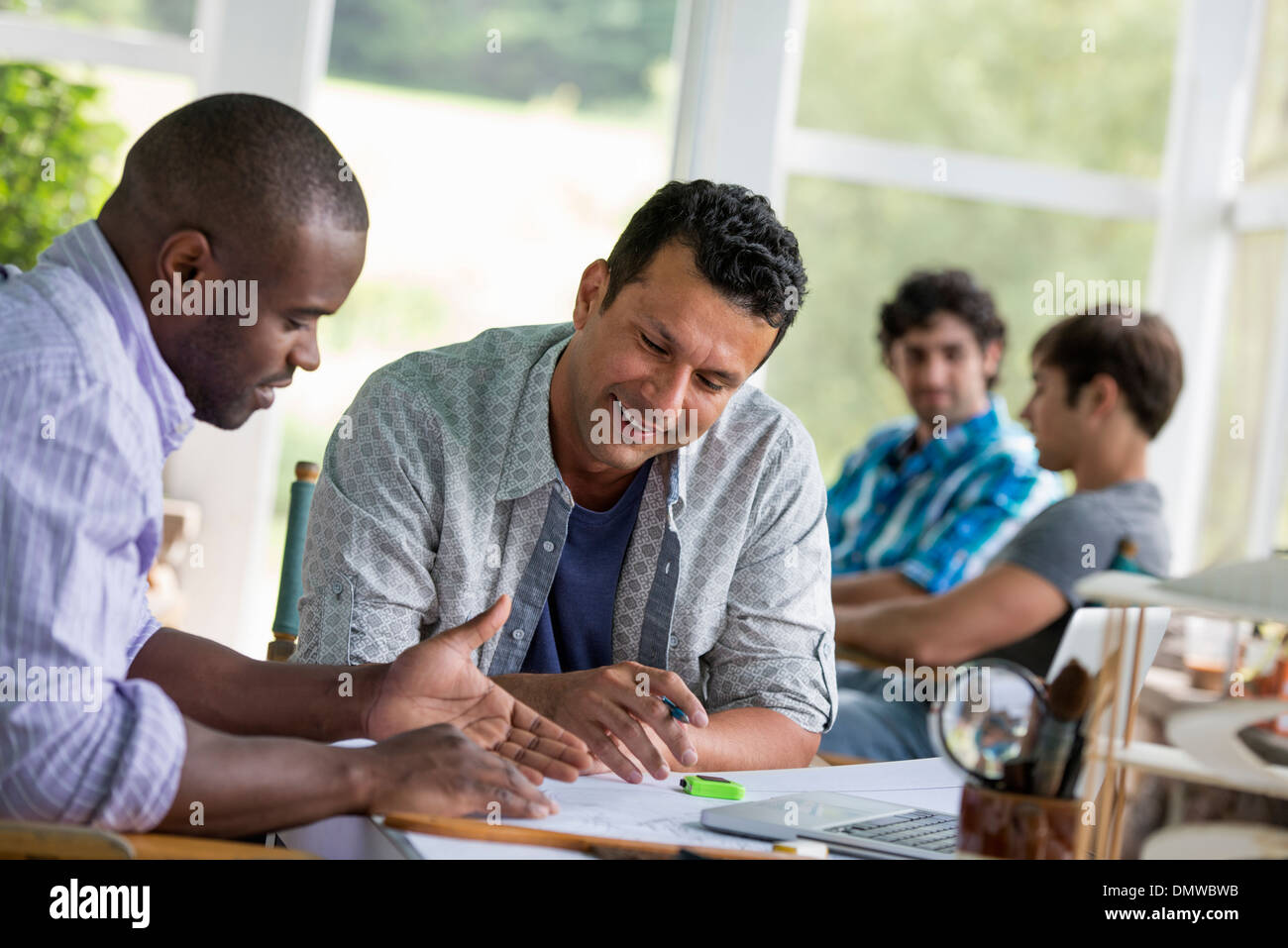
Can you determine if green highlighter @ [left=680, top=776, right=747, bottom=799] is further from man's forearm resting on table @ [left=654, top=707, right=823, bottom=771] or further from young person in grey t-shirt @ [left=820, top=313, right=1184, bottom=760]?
young person in grey t-shirt @ [left=820, top=313, right=1184, bottom=760]

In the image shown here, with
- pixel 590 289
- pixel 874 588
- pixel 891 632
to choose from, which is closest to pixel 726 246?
pixel 590 289

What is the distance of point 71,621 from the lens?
1.10 m

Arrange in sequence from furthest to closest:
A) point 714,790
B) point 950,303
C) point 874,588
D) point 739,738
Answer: point 950,303
point 874,588
point 739,738
point 714,790

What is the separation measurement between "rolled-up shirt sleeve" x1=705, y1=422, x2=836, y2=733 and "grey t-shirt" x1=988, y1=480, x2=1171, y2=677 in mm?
1006

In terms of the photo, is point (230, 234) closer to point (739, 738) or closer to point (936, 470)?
point (739, 738)

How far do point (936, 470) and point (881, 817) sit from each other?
8.21ft

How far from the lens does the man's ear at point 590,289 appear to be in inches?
81.4

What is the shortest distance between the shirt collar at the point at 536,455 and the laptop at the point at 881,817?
680 millimetres

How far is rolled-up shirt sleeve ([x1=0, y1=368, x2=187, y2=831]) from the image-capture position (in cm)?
109

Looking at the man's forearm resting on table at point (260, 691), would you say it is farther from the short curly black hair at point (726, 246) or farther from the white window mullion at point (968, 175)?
the white window mullion at point (968, 175)

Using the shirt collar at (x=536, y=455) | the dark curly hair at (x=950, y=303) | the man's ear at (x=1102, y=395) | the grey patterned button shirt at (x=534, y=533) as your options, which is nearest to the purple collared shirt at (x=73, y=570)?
the grey patterned button shirt at (x=534, y=533)

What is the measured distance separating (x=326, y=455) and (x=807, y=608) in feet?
2.57

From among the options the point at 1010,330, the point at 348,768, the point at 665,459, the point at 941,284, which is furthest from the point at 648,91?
the point at 348,768

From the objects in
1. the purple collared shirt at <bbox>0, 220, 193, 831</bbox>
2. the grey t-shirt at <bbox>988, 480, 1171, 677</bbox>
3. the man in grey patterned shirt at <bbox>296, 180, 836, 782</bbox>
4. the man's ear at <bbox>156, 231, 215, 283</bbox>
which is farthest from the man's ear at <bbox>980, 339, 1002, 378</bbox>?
the purple collared shirt at <bbox>0, 220, 193, 831</bbox>
